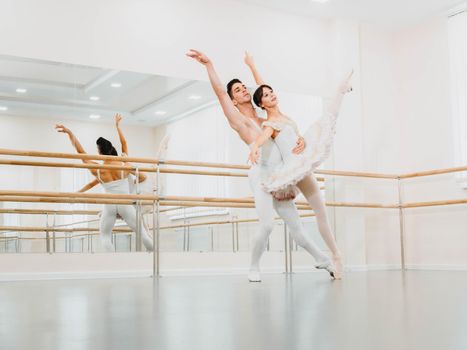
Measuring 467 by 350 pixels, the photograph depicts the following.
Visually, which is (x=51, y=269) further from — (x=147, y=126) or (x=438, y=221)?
(x=438, y=221)

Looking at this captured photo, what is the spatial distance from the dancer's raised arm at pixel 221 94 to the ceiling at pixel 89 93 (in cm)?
160

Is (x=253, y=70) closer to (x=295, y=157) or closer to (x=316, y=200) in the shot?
(x=295, y=157)

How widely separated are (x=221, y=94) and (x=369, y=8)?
326cm

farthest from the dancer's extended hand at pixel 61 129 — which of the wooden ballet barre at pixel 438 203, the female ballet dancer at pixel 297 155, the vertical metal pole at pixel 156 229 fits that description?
the wooden ballet barre at pixel 438 203

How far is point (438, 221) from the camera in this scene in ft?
20.7

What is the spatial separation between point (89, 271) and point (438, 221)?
140 inches

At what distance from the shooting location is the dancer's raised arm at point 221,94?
143 inches

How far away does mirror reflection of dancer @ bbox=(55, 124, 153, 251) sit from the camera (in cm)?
485

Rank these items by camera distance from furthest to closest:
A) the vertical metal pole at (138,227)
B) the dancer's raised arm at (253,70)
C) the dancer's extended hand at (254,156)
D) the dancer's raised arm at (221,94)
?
the vertical metal pole at (138,227)
the dancer's raised arm at (253,70)
the dancer's raised arm at (221,94)
the dancer's extended hand at (254,156)

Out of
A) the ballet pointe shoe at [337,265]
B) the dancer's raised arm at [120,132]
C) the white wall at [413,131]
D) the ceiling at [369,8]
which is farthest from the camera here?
the white wall at [413,131]

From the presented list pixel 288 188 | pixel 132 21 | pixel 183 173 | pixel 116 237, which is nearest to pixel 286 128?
pixel 288 188

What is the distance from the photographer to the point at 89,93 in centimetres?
508

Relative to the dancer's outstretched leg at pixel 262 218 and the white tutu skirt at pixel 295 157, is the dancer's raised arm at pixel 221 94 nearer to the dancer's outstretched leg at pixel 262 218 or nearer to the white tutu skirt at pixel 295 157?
the white tutu skirt at pixel 295 157

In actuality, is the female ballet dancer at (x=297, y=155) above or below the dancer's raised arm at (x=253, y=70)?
below
